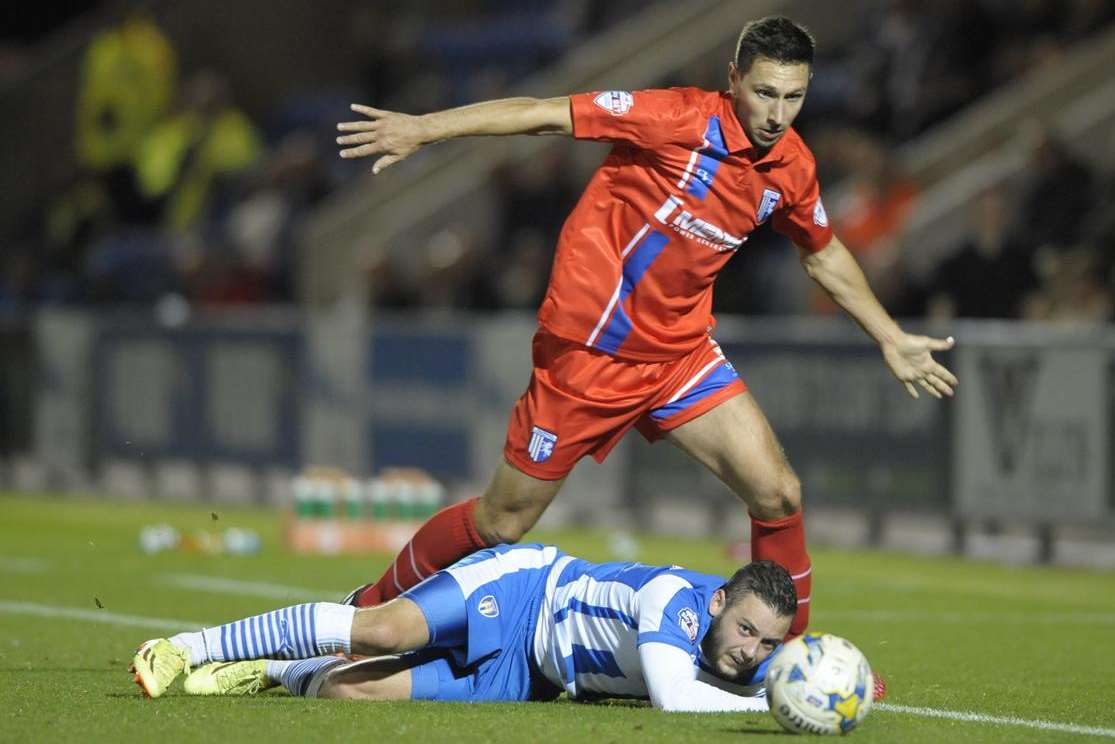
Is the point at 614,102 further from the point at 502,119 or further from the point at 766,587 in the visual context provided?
the point at 766,587

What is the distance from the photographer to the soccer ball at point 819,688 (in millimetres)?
6570

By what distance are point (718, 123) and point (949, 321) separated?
777 cm

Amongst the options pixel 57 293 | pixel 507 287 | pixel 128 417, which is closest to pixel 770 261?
pixel 507 287

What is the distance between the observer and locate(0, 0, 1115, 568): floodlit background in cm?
1484

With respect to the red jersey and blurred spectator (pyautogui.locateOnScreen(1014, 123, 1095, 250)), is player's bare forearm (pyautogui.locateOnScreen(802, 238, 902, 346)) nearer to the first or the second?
the red jersey

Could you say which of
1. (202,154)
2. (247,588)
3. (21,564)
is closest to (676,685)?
(247,588)

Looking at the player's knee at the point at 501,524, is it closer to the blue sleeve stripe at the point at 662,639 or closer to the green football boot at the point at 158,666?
the blue sleeve stripe at the point at 662,639

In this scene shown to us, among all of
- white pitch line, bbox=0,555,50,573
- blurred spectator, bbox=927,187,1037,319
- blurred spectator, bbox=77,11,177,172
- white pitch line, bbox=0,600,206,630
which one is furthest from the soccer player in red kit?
blurred spectator, bbox=77,11,177,172

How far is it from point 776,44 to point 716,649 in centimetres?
231

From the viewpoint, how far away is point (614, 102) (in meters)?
7.84

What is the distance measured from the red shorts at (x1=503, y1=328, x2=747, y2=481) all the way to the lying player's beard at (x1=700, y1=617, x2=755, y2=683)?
128 cm

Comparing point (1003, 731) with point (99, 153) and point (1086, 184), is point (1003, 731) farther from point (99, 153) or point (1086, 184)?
point (99, 153)

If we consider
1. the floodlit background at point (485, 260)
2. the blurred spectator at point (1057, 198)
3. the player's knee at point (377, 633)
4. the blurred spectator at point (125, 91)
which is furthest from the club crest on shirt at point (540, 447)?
the blurred spectator at point (125, 91)

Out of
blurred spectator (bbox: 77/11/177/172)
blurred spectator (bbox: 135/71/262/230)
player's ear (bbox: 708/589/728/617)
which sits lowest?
player's ear (bbox: 708/589/728/617)
